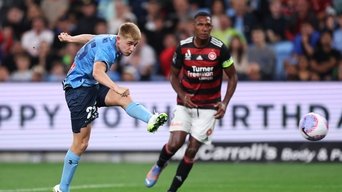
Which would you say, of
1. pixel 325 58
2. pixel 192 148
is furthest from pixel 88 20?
pixel 192 148

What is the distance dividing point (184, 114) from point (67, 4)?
33.6 feet

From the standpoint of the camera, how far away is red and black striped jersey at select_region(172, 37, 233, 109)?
14.1 metres

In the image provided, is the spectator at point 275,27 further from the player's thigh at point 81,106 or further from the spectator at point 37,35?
the player's thigh at point 81,106

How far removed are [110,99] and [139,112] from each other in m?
0.59

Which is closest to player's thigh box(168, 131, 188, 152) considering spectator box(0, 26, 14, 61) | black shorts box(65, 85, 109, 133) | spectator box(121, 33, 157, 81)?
black shorts box(65, 85, 109, 133)

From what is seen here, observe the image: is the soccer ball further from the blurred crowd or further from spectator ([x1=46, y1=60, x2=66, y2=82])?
spectator ([x1=46, y1=60, x2=66, y2=82])

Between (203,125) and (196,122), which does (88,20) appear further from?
(203,125)

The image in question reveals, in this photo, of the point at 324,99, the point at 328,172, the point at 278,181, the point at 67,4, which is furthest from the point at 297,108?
the point at 67,4

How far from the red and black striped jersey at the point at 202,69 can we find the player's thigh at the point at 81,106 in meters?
1.88

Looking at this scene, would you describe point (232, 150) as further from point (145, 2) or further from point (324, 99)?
point (145, 2)

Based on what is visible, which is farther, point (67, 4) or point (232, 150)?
point (67, 4)

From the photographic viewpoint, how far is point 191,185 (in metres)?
15.6

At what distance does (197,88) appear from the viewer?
46.9ft

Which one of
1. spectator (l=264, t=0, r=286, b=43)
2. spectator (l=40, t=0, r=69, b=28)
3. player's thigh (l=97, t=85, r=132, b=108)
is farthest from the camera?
spectator (l=40, t=0, r=69, b=28)
